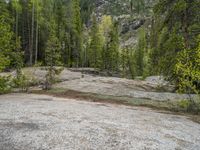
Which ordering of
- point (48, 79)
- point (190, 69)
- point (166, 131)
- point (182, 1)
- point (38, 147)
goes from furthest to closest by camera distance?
point (48, 79) → point (182, 1) → point (190, 69) → point (166, 131) → point (38, 147)

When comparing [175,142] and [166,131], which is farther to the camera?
[166,131]

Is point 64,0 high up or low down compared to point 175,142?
up

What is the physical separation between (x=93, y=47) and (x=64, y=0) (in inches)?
3643

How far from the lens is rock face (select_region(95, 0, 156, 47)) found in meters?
159

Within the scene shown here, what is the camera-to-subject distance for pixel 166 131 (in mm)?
18000

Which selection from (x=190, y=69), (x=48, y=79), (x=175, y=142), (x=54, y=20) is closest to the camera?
(x=175, y=142)

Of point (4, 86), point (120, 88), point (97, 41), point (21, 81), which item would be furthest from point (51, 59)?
point (97, 41)

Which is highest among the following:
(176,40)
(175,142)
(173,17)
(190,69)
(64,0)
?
(64,0)

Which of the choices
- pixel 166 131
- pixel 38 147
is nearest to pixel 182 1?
pixel 166 131

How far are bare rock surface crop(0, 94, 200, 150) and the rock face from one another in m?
126

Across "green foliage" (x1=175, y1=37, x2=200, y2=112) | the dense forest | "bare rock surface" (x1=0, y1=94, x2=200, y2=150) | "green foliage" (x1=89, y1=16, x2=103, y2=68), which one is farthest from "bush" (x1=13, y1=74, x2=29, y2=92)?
"green foliage" (x1=89, y1=16, x2=103, y2=68)

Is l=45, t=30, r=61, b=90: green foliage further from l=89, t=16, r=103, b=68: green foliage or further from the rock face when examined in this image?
the rock face

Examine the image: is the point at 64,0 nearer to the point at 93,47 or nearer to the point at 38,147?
the point at 93,47

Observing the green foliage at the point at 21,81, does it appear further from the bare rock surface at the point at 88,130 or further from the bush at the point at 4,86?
the bare rock surface at the point at 88,130
